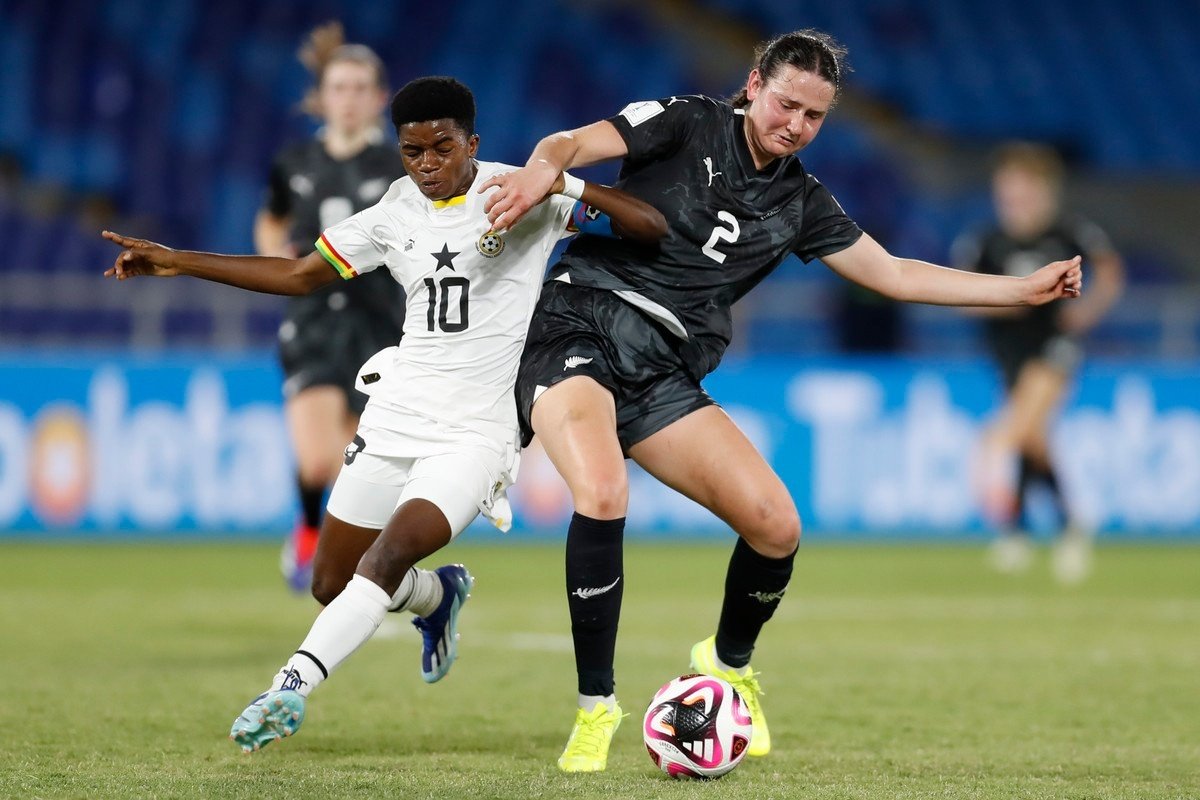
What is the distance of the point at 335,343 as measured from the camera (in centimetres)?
740

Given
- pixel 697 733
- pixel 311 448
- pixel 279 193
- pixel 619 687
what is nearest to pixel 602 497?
pixel 697 733

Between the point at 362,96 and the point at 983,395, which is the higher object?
the point at 362,96

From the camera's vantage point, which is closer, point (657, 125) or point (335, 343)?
point (657, 125)

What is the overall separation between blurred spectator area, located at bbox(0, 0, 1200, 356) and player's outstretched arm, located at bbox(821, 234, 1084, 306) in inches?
344

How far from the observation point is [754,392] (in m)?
13.1

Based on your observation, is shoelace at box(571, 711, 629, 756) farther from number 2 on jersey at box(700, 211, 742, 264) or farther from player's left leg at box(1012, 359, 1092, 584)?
player's left leg at box(1012, 359, 1092, 584)

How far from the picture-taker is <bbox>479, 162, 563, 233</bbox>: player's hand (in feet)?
14.4

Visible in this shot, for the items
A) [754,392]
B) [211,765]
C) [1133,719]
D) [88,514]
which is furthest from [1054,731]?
[88,514]

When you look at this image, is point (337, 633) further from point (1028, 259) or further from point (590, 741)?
point (1028, 259)

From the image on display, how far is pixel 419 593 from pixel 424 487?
66cm

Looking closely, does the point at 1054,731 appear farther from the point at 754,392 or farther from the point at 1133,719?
the point at 754,392

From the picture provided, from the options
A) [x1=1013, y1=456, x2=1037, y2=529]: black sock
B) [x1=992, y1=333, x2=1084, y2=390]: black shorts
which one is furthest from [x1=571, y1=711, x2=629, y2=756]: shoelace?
[x1=992, y1=333, x2=1084, y2=390]: black shorts

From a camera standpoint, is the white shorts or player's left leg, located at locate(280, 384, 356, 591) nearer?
the white shorts

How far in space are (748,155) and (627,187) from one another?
14.9 inches
